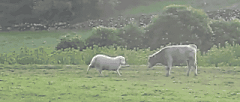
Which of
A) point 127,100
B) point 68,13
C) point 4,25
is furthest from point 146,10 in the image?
point 127,100

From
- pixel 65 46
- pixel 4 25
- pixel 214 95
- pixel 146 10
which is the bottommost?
pixel 214 95

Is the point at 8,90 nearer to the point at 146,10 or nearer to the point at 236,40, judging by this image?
the point at 236,40

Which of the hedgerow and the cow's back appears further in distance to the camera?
the hedgerow

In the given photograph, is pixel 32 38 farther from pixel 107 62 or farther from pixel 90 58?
pixel 107 62

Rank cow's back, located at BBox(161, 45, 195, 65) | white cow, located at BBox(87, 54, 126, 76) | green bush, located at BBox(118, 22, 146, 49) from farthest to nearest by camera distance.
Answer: green bush, located at BBox(118, 22, 146, 49), cow's back, located at BBox(161, 45, 195, 65), white cow, located at BBox(87, 54, 126, 76)

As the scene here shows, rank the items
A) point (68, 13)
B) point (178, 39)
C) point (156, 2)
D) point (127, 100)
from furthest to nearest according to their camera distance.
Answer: point (156, 2), point (68, 13), point (178, 39), point (127, 100)

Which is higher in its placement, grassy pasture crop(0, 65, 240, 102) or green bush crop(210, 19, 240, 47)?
green bush crop(210, 19, 240, 47)

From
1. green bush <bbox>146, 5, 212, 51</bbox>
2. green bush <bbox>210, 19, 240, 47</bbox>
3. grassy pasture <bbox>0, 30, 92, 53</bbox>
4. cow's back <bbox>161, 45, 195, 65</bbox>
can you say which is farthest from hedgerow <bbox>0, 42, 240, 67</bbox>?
grassy pasture <bbox>0, 30, 92, 53</bbox>

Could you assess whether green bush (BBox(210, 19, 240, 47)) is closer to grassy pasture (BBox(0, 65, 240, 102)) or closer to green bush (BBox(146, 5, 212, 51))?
green bush (BBox(146, 5, 212, 51))

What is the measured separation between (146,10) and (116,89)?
46.4 m

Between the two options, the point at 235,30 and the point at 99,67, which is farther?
the point at 235,30

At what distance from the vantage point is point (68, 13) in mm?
36250

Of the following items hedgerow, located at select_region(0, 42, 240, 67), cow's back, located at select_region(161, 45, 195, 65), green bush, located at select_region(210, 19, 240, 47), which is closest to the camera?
cow's back, located at select_region(161, 45, 195, 65)

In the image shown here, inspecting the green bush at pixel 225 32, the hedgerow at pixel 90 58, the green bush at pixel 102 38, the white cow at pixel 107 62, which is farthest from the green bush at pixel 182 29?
the white cow at pixel 107 62
